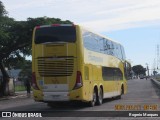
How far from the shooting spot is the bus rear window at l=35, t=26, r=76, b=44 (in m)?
22.0

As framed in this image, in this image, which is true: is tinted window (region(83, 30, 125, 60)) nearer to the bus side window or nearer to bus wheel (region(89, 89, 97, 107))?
the bus side window

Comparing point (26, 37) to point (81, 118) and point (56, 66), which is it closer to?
point (56, 66)

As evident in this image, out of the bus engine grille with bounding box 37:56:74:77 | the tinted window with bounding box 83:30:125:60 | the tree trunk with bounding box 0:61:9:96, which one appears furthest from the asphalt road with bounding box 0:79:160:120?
the tree trunk with bounding box 0:61:9:96

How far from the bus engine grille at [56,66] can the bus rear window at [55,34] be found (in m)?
0.85

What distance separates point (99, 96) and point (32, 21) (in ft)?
59.6

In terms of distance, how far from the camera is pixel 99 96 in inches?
981

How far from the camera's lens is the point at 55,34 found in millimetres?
22297

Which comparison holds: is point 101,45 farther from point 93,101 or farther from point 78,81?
point 78,81

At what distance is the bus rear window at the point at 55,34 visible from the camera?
2205 cm

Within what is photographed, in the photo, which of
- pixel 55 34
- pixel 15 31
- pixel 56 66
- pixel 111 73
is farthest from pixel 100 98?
pixel 15 31

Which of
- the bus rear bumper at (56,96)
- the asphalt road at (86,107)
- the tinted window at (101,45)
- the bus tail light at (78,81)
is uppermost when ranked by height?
the tinted window at (101,45)

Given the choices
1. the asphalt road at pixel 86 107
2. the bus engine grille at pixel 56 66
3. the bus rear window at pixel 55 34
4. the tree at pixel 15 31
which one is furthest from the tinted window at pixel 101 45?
the tree at pixel 15 31

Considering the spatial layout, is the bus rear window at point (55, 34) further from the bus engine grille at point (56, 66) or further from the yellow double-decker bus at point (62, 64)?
the bus engine grille at point (56, 66)

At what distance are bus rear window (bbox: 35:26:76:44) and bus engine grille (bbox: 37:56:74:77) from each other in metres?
0.85
